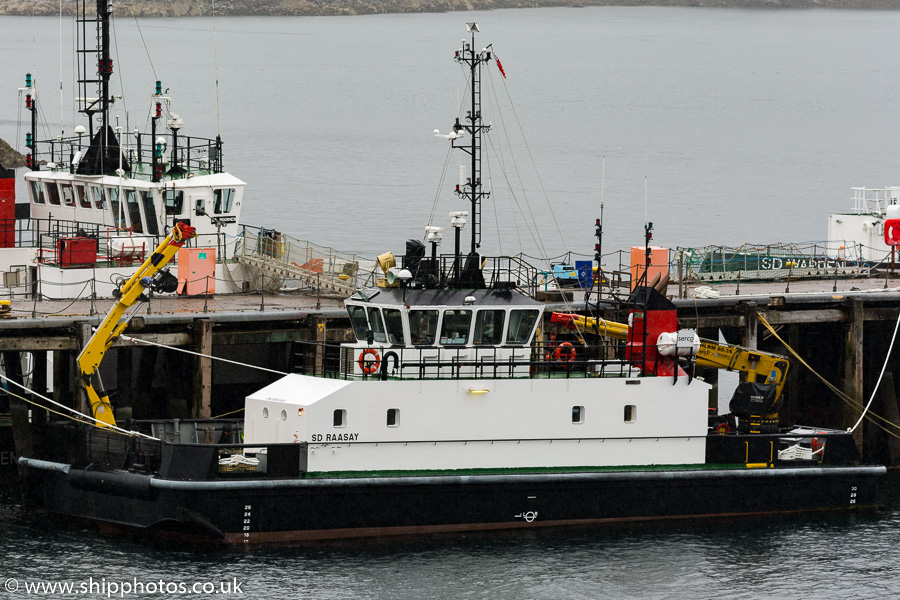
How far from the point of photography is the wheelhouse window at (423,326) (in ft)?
90.5

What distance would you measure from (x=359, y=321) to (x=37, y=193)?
614 inches

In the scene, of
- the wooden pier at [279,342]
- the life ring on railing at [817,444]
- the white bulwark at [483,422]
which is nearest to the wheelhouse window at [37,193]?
the wooden pier at [279,342]

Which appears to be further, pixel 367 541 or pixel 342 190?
pixel 342 190

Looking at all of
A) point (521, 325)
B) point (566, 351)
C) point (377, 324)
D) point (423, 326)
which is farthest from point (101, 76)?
point (566, 351)

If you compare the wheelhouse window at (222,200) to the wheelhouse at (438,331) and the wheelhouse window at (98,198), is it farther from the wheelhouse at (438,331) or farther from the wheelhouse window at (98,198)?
the wheelhouse at (438,331)

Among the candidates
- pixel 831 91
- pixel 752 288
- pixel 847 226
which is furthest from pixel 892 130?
pixel 752 288

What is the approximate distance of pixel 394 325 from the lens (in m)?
27.7

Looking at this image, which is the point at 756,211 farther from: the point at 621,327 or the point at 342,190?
the point at 621,327

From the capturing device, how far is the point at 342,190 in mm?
92125

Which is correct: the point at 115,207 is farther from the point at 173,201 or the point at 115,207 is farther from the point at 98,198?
the point at 173,201

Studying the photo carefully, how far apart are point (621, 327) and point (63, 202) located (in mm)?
17082

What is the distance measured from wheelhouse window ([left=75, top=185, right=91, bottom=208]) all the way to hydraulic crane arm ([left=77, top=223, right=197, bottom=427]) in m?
11.3

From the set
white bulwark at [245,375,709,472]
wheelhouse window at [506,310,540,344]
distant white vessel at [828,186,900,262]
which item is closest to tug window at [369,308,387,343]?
white bulwark at [245,375,709,472]

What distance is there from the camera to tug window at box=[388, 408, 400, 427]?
1067 inches
